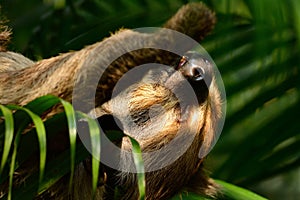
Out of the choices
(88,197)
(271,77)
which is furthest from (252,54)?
(88,197)

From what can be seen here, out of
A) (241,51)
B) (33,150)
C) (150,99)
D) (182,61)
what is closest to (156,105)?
(150,99)

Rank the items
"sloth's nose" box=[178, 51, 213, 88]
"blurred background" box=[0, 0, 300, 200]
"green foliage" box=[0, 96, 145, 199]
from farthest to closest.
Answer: "blurred background" box=[0, 0, 300, 200] < "sloth's nose" box=[178, 51, 213, 88] < "green foliage" box=[0, 96, 145, 199]

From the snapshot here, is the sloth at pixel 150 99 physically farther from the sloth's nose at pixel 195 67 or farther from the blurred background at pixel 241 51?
the blurred background at pixel 241 51

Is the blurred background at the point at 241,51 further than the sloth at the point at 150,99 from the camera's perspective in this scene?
Yes

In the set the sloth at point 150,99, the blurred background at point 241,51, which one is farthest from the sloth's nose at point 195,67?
the blurred background at point 241,51

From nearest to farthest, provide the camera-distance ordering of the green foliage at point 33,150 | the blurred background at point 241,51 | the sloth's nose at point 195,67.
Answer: the green foliage at point 33,150, the sloth's nose at point 195,67, the blurred background at point 241,51

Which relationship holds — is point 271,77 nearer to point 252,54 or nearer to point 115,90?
point 252,54

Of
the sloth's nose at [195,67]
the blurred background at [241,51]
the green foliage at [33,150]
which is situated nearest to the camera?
the green foliage at [33,150]

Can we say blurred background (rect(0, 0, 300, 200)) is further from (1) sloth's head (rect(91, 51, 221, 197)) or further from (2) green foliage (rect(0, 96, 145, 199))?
(2) green foliage (rect(0, 96, 145, 199))

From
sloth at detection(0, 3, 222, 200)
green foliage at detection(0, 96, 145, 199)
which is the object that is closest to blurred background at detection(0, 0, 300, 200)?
sloth at detection(0, 3, 222, 200)

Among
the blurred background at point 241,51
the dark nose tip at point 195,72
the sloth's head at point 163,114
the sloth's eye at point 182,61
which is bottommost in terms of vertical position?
the blurred background at point 241,51
